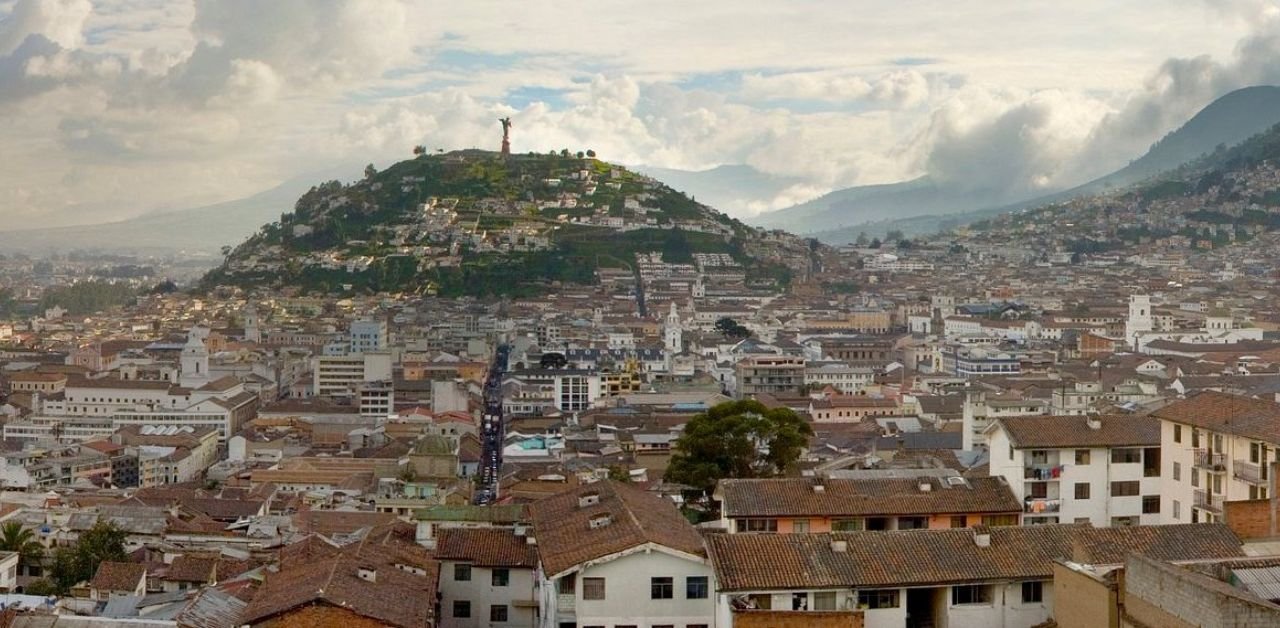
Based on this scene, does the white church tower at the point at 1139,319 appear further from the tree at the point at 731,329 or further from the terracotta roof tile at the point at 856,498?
the terracotta roof tile at the point at 856,498

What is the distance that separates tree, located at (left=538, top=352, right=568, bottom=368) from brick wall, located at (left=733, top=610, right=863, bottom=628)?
43.9m

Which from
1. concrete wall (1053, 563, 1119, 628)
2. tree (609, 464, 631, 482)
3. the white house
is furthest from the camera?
tree (609, 464, 631, 482)

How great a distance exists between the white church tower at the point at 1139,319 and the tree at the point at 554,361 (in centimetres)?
2705

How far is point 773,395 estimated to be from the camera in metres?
51.6

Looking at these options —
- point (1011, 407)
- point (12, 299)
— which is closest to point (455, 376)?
point (1011, 407)

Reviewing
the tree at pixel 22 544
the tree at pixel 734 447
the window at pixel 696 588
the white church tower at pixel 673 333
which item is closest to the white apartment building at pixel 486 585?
the window at pixel 696 588

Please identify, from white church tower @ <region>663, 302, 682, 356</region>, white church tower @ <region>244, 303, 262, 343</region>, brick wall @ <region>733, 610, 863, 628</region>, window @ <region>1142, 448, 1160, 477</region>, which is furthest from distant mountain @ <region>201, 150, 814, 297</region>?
brick wall @ <region>733, 610, 863, 628</region>

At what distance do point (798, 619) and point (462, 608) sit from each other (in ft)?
15.7

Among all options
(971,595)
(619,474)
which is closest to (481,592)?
(971,595)

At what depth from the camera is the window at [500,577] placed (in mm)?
15297

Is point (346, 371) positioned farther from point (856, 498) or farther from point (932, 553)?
point (932, 553)

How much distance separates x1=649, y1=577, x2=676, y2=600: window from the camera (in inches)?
510

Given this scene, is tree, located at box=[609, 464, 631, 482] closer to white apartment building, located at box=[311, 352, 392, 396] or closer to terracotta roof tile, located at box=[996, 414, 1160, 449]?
terracotta roof tile, located at box=[996, 414, 1160, 449]

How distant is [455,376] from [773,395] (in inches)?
534
